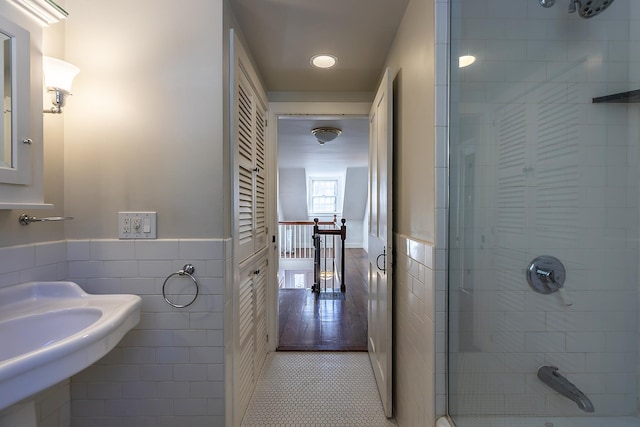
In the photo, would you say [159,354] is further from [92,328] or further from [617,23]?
[617,23]

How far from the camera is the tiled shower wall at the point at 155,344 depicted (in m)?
1.37

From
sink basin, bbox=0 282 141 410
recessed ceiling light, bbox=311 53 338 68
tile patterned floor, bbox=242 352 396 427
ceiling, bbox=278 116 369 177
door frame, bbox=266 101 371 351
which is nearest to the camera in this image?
sink basin, bbox=0 282 141 410

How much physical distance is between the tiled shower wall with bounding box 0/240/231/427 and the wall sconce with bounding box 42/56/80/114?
61cm

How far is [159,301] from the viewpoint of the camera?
1378 mm

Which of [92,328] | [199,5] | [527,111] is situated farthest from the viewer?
[199,5]

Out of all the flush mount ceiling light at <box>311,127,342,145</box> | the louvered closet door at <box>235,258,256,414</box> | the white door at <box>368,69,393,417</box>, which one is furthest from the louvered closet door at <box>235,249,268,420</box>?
the flush mount ceiling light at <box>311,127,342,145</box>

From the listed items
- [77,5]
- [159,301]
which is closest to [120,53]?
[77,5]

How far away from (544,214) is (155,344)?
5.67 ft

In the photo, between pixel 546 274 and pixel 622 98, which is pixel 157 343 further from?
pixel 622 98

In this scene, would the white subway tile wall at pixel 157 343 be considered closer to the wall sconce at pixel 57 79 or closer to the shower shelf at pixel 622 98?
the wall sconce at pixel 57 79

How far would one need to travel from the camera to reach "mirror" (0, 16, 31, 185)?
1061mm

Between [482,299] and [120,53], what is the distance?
191 cm

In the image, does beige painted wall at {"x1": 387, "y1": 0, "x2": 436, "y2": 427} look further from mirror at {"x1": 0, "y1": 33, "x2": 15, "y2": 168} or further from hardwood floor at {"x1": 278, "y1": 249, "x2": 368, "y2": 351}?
mirror at {"x1": 0, "y1": 33, "x2": 15, "y2": 168}

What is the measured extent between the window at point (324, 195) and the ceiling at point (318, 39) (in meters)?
5.95
